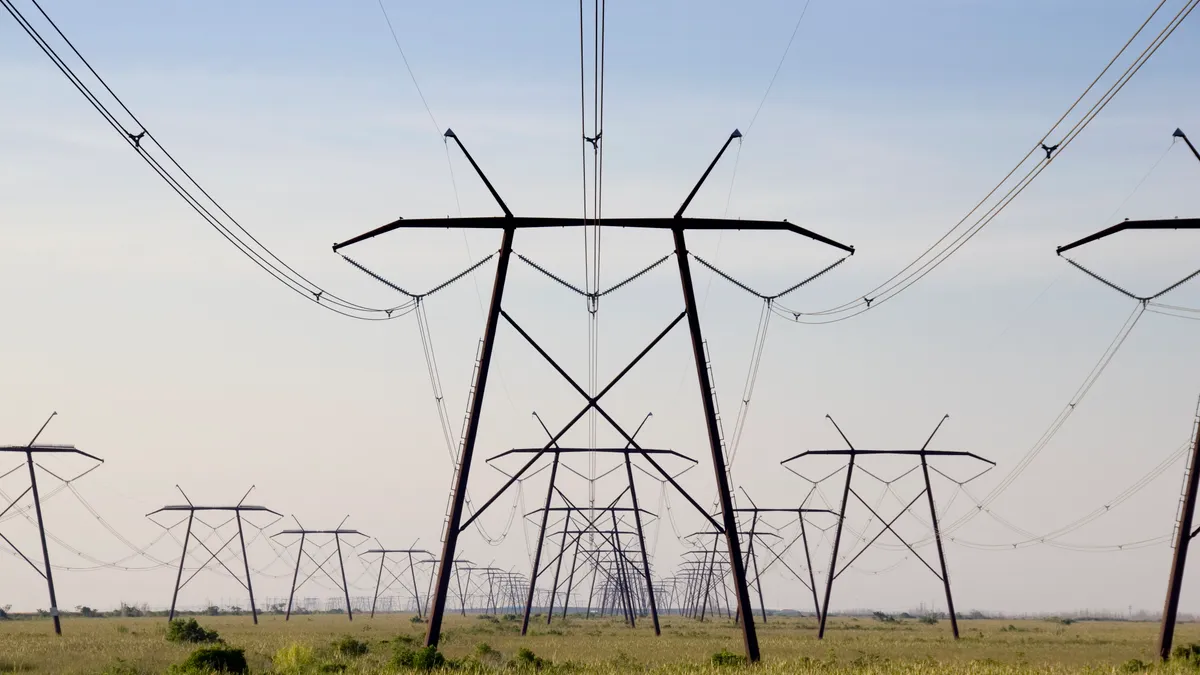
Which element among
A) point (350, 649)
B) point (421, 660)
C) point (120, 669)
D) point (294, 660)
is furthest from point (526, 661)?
point (120, 669)

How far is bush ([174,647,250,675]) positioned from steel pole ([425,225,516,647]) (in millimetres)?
6219

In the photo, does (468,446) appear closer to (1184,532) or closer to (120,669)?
(120,669)

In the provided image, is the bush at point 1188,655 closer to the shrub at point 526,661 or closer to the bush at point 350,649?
the shrub at point 526,661

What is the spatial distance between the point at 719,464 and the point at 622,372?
403cm

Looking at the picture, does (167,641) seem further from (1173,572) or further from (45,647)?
(1173,572)

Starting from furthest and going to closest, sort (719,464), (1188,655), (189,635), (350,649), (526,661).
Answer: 1. (189,635)
2. (350,649)
3. (1188,655)
4. (526,661)
5. (719,464)

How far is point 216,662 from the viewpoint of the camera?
40.3m

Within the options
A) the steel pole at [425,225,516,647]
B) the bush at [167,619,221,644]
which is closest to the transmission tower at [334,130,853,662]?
the steel pole at [425,225,516,647]

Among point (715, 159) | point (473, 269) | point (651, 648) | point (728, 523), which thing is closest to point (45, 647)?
point (651, 648)

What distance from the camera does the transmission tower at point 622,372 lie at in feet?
124

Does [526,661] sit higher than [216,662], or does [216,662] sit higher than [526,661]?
[526,661]

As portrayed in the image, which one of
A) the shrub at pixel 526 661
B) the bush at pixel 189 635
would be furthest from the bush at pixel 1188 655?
the bush at pixel 189 635

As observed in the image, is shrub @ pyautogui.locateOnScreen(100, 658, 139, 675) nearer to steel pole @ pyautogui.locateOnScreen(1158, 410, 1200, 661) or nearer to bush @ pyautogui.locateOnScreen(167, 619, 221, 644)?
bush @ pyautogui.locateOnScreen(167, 619, 221, 644)

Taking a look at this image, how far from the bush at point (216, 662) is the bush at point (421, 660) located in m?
4.67
